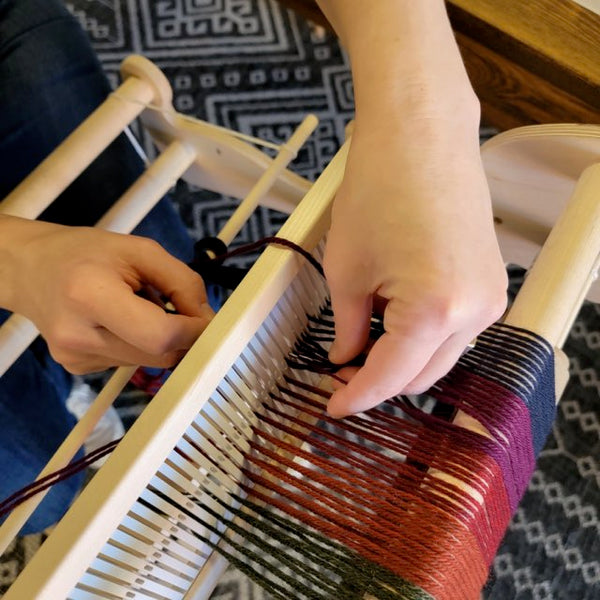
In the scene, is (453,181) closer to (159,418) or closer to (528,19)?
(159,418)

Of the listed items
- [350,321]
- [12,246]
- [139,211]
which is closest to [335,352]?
[350,321]

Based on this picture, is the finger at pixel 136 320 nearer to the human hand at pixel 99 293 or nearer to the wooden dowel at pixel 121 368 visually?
the human hand at pixel 99 293

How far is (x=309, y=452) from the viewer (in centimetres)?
53

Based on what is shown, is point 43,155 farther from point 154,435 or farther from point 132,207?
point 154,435

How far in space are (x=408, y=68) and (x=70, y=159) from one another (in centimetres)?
41

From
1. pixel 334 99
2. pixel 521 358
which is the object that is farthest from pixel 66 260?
pixel 334 99

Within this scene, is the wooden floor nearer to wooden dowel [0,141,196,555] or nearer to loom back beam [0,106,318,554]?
loom back beam [0,106,318,554]

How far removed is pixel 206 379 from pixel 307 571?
172 millimetres

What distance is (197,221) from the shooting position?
1.34 metres

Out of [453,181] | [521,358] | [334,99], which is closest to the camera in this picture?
[453,181]

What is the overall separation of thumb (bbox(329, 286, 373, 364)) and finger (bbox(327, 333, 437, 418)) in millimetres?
34

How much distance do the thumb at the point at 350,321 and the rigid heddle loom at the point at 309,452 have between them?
0.10ft

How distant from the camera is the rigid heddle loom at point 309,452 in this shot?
43 centimetres

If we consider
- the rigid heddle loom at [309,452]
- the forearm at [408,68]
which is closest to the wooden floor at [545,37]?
the rigid heddle loom at [309,452]
